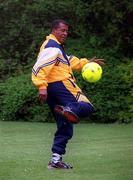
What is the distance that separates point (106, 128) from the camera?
48.7 ft

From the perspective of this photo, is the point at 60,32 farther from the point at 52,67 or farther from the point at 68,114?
the point at 68,114

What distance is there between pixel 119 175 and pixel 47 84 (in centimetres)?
149

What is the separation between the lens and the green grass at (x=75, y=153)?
25.3ft

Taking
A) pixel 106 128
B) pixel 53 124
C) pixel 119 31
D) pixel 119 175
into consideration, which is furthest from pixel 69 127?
pixel 119 31

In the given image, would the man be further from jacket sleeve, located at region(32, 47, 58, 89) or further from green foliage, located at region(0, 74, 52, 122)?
green foliage, located at region(0, 74, 52, 122)

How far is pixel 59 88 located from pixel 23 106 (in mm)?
9040

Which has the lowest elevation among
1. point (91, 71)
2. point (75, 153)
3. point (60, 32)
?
point (75, 153)

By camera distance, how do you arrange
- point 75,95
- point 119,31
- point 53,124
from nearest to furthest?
1. point 75,95
2. point 53,124
3. point 119,31

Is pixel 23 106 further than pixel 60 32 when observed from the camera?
Yes

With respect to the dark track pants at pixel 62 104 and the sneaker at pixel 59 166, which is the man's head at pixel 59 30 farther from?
the sneaker at pixel 59 166

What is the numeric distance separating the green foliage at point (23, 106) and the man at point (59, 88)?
28.2 ft

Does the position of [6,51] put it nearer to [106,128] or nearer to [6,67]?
[6,67]

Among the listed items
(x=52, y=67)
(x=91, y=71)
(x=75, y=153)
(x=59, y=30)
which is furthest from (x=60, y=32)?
(x=75, y=153)

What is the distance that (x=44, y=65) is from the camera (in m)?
7.95
